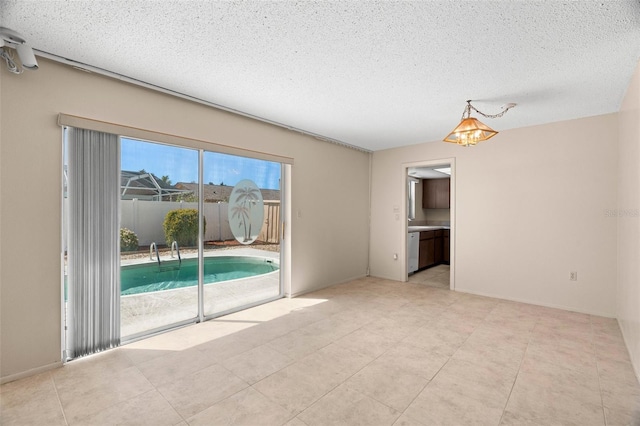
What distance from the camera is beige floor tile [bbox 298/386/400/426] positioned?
178cm

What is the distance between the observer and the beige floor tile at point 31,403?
178 centimetres

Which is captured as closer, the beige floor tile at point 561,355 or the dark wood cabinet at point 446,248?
the beige floor tile at point 561,355

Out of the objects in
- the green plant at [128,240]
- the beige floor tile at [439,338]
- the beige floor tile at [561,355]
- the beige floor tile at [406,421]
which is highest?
the green plant at [128,240]

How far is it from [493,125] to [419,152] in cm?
128

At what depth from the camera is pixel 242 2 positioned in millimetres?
1760

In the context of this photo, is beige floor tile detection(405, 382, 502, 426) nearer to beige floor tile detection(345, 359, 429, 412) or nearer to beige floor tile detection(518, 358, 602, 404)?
beige floor tile detection(345, 359, 429, 412)

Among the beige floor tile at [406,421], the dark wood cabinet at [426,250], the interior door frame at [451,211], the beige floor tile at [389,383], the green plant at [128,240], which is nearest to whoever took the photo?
the beige floor tile at [406,421]

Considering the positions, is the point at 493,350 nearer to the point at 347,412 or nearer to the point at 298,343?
the point at 347,412

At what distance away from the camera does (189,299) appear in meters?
3.42

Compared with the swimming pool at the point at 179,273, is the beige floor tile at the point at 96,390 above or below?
below

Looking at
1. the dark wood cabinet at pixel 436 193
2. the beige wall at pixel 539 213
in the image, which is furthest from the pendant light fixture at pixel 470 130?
the dark wood cabinet at pixel 436 193

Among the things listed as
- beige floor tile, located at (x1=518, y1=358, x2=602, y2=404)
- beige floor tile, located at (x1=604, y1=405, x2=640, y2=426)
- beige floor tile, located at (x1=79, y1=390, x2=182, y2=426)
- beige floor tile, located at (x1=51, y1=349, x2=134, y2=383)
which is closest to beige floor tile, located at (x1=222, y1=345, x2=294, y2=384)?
beige floor tile, located at (x1=79, y1=390, x2=182, y2=426)

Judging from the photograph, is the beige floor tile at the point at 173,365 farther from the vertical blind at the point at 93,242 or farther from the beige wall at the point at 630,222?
the beige wall at the point at 630,222

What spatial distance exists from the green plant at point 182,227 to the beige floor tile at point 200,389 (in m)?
1.46
